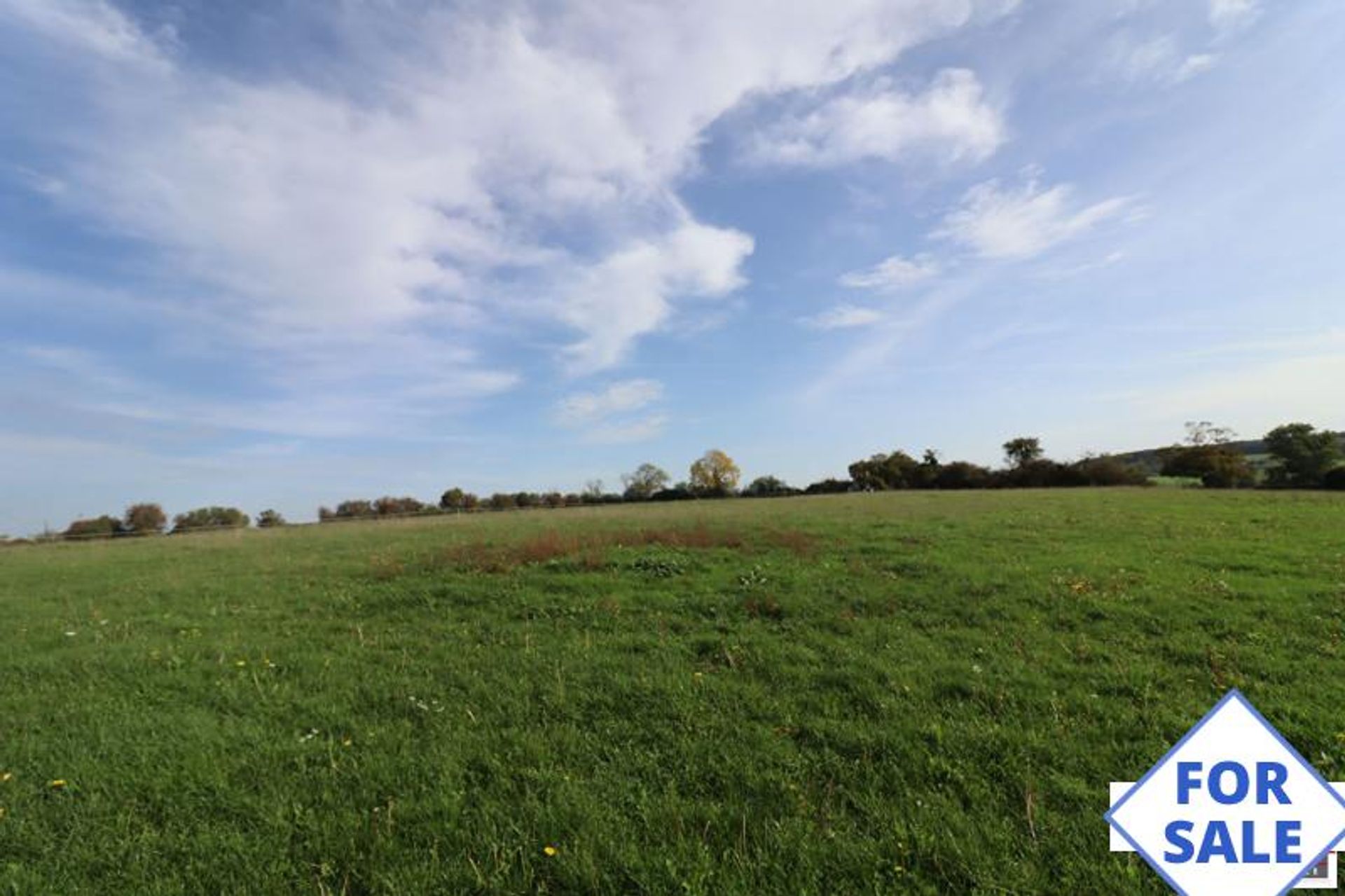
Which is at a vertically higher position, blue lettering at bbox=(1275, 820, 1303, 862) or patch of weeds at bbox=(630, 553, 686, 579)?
patch of weeds at bbox=(630, 553, 686, 579)

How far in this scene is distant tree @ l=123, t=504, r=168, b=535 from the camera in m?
66.9

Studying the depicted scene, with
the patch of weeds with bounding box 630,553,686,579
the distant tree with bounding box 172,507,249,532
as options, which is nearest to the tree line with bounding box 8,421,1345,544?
the distant tree with bounding box 172,507,249,532

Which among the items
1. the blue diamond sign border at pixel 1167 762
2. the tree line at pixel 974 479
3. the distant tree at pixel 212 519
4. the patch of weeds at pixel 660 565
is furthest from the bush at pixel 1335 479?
the distant tree at pixel 212 519

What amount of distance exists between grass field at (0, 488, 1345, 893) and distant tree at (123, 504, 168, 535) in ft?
230

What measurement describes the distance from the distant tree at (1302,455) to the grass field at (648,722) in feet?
249

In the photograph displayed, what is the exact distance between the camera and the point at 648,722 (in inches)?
249

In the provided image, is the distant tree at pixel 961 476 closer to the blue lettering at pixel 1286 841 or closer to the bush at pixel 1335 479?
the bush at pixel 1335 479

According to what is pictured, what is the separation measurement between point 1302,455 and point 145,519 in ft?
444

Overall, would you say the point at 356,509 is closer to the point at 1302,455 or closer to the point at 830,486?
the point at 830,486

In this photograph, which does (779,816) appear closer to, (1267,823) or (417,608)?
(1267,823)

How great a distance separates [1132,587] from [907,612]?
470cm

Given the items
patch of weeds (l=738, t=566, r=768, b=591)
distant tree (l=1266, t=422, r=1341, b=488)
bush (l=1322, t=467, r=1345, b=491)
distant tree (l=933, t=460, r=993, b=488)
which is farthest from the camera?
distant tree (l=933, t=460, r=993, b=488)

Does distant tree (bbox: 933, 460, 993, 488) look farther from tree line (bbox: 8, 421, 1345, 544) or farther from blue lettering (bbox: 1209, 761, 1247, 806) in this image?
blue lettering (bbox: 1209, 761, 1247, 806)

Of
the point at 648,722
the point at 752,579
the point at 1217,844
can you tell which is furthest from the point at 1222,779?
the point at 752,579
